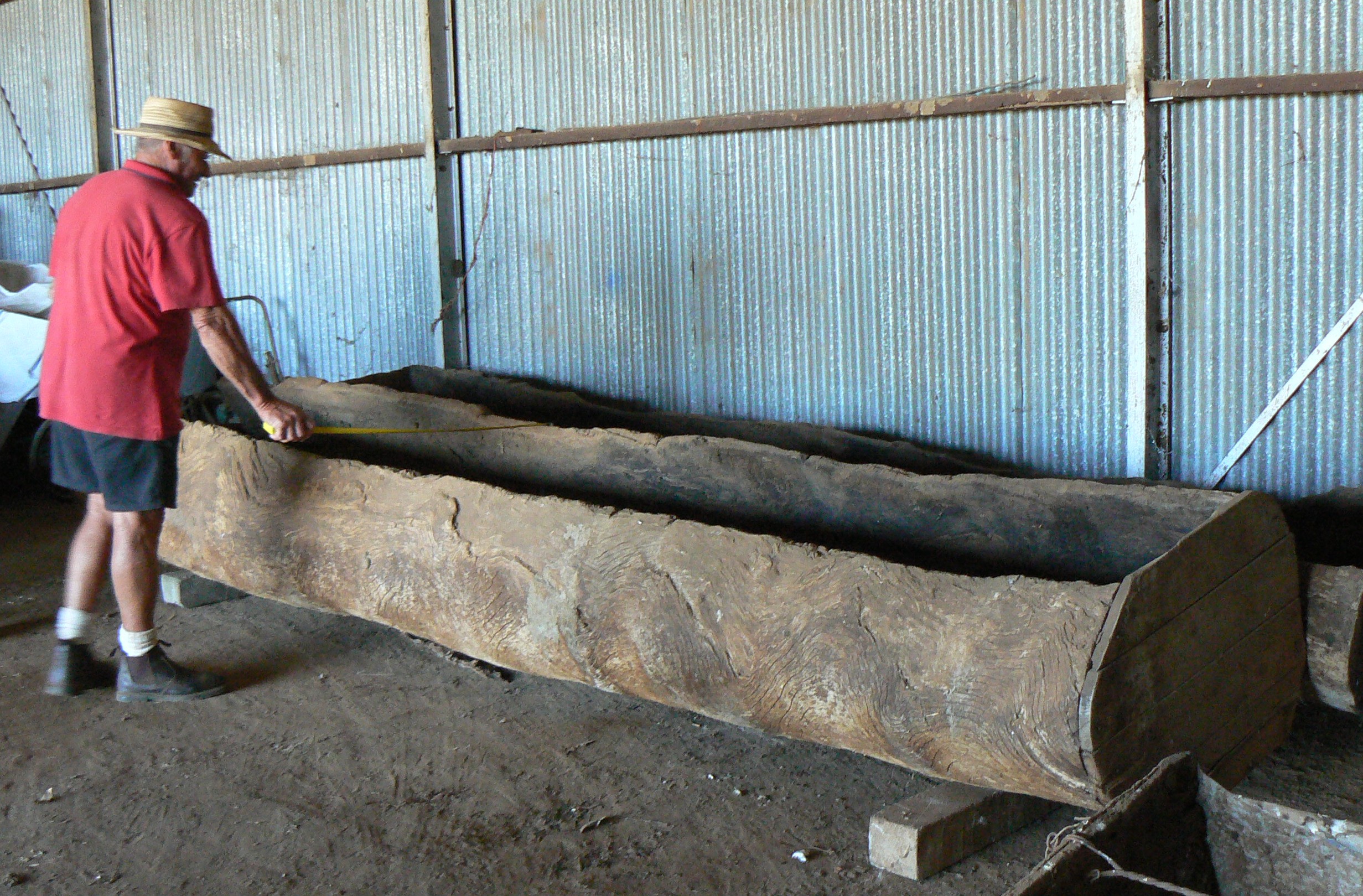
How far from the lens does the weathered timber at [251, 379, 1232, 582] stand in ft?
9.93

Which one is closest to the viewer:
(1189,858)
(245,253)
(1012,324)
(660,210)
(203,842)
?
(1189,858)

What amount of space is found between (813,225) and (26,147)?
19.9ft

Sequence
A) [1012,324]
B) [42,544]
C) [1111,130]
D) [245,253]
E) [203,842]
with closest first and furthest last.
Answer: [203,842], [1111,130], [1012,324], [42,544], [245,253]

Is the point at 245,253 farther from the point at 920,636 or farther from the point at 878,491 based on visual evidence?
the point at 920,636

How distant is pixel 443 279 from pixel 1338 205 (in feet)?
11.5

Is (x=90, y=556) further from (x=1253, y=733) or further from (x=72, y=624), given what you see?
(x=1253, y=733)

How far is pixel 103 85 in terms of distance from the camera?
7141 millimetres

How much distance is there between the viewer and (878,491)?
3348mm

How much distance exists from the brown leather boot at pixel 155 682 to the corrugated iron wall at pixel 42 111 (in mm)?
4881

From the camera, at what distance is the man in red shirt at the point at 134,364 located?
127 inches

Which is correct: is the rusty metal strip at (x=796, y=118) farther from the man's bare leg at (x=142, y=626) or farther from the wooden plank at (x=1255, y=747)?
the man's bare leg at (x=142, y=626)

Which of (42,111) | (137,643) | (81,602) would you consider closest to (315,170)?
(42,111)

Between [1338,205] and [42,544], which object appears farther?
[42,544]

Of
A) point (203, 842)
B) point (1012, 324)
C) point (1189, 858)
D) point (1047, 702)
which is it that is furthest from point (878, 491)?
point (203, 842)
